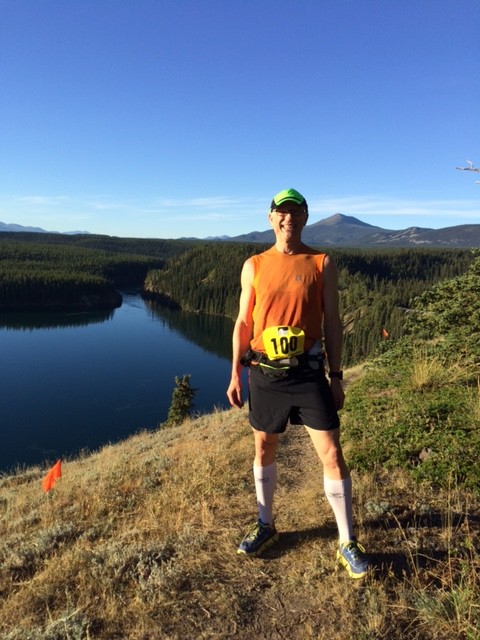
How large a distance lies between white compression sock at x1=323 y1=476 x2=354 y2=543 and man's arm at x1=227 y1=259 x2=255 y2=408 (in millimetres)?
1038

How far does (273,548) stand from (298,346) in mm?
1974

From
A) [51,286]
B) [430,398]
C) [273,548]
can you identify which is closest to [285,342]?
[273,548]

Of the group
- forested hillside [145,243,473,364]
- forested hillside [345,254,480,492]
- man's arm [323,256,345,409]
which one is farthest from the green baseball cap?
forested hillside [145,243,473,364]

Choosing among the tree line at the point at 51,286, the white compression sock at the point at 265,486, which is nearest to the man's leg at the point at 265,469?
the white compression sock at the point at 265,486

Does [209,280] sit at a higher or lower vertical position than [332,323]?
lower

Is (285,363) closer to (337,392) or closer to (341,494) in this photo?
(337,392)

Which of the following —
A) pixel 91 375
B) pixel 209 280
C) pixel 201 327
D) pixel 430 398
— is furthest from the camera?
pixel 209 280

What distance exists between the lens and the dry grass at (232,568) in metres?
2.96

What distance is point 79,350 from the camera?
2808 inches

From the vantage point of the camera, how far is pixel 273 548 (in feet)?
12.7

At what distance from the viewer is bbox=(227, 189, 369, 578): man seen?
11.0 feet

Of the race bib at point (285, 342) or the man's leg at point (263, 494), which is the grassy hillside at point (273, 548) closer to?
the man's leg at point (263, 494)

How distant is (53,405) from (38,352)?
27.8 m

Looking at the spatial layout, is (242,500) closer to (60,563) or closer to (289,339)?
(60,563)
